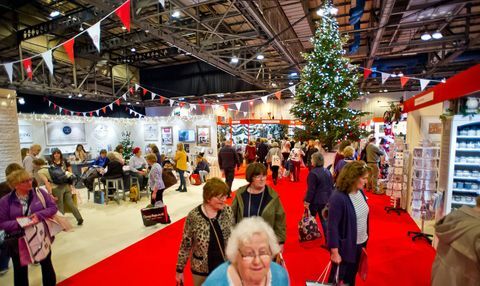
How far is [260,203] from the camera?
233cm

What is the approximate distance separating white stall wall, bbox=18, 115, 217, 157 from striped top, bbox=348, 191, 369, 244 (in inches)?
336

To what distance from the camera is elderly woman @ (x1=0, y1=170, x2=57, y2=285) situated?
2385mm

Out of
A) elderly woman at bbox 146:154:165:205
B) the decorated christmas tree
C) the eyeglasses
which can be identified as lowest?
elderly woman at bbox 146:154:165:205

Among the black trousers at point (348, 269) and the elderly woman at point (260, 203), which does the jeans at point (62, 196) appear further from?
the black trousers at point (348, 269)

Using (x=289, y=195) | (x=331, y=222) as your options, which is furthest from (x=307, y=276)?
(x=289, y=195)

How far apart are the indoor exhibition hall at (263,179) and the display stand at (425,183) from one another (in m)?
0.02

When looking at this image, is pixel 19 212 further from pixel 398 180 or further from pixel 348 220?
pixel 398 180

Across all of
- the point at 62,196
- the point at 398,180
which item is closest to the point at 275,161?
the point at 398,180

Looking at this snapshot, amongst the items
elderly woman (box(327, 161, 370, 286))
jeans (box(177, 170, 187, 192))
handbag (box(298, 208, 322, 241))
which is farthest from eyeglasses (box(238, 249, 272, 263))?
jeans (box(177, 170, 187, 192))

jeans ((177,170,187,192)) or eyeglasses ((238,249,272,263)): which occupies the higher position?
eyeglasses ((238,249,272,263))

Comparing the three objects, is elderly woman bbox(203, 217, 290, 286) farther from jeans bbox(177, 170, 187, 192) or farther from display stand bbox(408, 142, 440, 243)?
jeans bbox(177, 170, 187, 192)

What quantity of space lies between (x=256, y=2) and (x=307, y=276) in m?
4.79

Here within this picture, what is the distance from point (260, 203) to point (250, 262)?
1.12 metres

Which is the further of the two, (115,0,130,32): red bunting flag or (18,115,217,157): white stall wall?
(18,115,217,157): white stall wall
